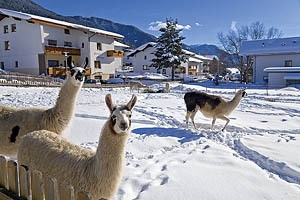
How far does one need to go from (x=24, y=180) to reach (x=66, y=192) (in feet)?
2.12

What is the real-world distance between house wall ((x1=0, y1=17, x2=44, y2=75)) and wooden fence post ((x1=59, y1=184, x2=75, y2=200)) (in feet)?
99.6

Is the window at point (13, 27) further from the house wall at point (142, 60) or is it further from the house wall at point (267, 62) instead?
the house wall at point (267, 62)

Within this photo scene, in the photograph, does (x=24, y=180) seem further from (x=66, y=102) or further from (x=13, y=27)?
(x=13, y=27)

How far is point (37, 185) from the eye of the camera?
228cm

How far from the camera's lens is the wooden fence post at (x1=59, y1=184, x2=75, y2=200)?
2.03 metres

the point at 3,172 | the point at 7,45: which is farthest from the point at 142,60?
the point at 3,172

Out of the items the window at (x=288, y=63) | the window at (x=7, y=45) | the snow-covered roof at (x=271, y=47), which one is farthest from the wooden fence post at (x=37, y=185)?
the window at (x=288, y=63)

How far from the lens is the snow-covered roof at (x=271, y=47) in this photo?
32.7 m

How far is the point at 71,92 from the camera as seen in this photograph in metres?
4.03

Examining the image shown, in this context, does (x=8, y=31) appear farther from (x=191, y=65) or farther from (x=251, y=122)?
(x=191, y=65)

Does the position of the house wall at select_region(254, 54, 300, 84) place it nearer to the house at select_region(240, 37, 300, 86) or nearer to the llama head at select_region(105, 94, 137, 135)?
the house at select_region(240, 37, 300, 86)

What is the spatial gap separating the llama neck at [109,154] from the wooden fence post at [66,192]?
41cm

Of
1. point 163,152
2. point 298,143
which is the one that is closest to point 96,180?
point 163,152

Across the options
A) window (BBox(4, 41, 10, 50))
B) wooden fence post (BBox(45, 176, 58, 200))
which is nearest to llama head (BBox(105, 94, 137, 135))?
wooden fence post (BBox(45, 176, 58, 200))
